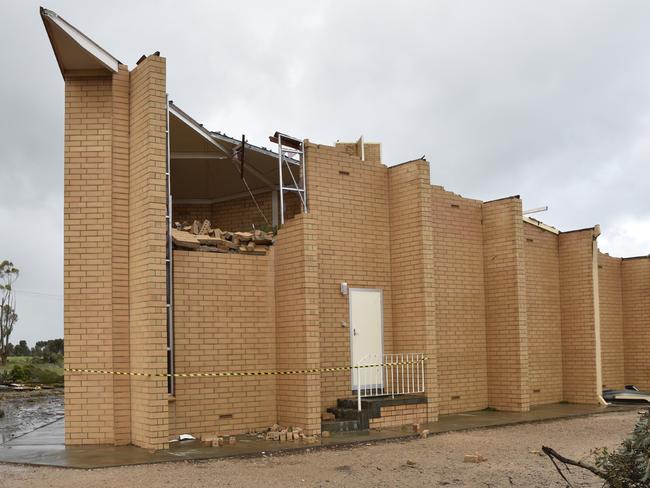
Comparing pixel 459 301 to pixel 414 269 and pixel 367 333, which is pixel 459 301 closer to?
pixel 414 269

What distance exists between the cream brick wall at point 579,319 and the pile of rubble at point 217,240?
8.33 metres

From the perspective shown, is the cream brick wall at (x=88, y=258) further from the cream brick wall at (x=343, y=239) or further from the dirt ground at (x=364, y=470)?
the cream brick wall at (x=343, y=239)

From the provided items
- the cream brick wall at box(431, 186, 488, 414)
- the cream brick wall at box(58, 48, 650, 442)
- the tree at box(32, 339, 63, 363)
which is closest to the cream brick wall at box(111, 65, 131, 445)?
the cream brick wall at box(58, 48, 650, 442)

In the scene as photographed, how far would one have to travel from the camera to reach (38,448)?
988 centimetres

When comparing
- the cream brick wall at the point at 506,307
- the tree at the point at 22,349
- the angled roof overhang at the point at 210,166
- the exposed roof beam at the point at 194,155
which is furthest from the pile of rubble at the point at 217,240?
the tree at the point at 22,349

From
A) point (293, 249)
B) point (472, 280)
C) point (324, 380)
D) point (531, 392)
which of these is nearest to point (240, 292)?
point (293, 249)

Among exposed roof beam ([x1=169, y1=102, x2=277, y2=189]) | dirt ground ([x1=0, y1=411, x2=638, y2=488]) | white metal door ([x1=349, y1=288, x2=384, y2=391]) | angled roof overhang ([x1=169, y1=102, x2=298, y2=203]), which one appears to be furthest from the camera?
angled roof overhang ([x1=169, y1=102, x2=298, y2=203])

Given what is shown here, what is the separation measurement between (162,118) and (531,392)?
10.6m

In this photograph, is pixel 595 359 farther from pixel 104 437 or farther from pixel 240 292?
pixel 104 437

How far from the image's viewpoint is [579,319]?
54.9 feet

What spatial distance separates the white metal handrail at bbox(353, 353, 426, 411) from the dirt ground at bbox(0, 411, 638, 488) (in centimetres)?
200

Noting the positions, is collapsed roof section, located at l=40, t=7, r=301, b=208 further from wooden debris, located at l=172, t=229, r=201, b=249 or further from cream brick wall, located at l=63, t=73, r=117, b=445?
wooden debris, located at l=172, t=229, r=201, b=249

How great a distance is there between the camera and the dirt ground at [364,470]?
788cm

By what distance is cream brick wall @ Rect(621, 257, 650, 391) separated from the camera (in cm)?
1872
